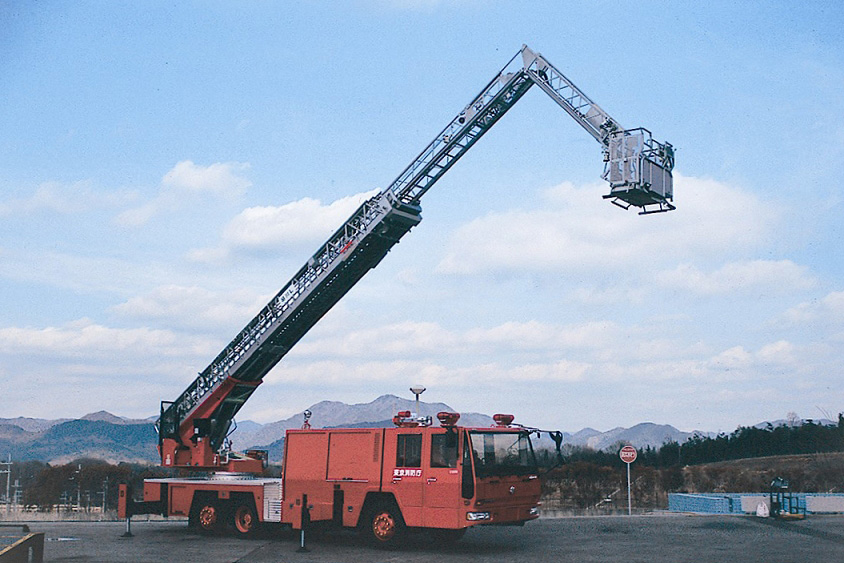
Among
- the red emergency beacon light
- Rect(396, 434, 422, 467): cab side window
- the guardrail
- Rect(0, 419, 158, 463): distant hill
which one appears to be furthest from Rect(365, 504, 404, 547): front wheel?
Rect(0, 419, 158, 463): distant hill

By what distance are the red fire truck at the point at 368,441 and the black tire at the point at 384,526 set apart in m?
0.03

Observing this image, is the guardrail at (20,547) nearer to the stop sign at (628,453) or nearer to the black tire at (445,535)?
the black tire at (445,535)

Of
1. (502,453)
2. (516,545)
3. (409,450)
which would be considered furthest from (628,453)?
(409,450)

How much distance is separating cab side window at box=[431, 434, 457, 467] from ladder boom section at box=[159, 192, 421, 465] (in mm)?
5670

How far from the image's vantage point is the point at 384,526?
18.1 metres

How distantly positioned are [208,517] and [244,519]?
1.06m

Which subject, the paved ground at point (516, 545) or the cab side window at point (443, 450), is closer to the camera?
the paved ground at point (516, 545)

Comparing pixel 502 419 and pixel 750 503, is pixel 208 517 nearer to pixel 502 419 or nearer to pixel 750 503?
pixel 502 419

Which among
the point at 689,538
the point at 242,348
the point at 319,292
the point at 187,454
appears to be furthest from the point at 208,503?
the point at 689,538

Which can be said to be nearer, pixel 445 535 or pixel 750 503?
pixel 445 535

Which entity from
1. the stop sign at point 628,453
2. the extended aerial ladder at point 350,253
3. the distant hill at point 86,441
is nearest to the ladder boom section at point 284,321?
the extended aerial ladder at point 350,253

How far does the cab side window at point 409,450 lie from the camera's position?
17.8m

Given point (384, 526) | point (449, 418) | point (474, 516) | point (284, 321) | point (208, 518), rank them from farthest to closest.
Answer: point (284, 321), point (208, 518), point (384, 526), point (449, 418), point (474, 516)

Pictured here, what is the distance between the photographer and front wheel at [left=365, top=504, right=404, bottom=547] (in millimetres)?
17891
